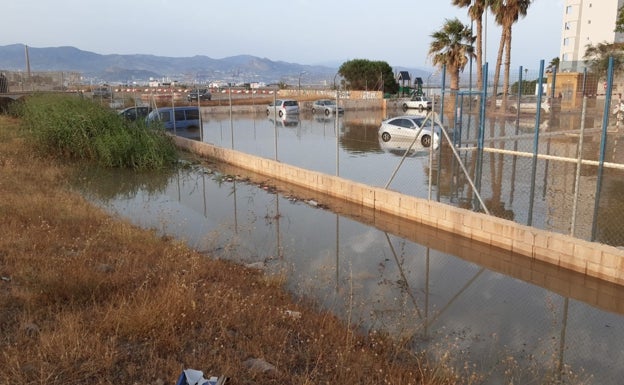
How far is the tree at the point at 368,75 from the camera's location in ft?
232

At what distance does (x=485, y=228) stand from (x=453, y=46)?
128ft

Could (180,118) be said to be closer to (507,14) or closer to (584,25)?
(507,14)

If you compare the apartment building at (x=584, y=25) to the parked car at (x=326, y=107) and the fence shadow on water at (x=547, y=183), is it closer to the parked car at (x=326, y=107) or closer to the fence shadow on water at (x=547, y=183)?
the parked car at (x=326, y=107)

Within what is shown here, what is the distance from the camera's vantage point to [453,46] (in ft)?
148

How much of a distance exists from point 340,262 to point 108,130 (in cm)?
1346

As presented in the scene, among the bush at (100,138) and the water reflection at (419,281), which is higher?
the bush at (100,138)

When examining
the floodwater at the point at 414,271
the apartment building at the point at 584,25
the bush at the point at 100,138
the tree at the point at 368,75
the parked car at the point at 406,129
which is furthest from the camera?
the apartment building at the point at 584,25

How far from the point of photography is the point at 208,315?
5.52 m

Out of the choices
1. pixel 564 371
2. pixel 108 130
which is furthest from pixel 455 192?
pixel 108 130

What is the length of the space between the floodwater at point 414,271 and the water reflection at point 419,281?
2 centimetres

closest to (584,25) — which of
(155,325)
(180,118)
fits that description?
(180,118)

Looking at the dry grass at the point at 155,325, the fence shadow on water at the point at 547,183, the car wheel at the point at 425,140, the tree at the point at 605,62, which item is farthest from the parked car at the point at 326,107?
the dry grass at the point at 155,325

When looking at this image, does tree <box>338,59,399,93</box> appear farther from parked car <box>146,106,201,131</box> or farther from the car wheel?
the car wheel

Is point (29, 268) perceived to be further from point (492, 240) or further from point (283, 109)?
point (283, 109)
